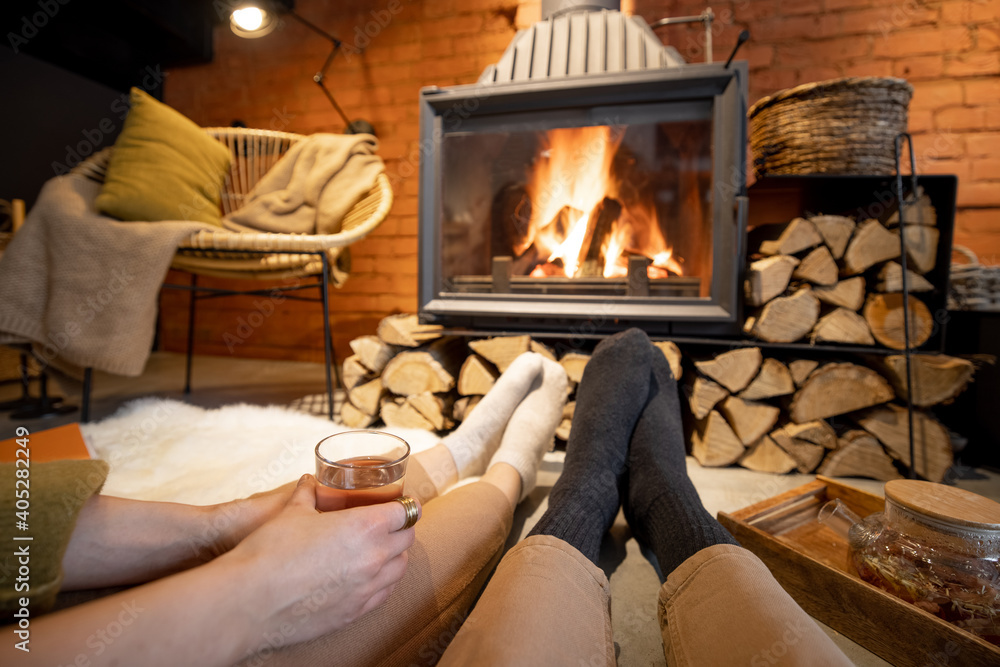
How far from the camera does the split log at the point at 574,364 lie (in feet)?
3.87

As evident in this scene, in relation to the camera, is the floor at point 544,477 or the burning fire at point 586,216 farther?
the burning fire at point 586,216

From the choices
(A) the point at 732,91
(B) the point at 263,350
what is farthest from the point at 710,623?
(B) the point at 263,350

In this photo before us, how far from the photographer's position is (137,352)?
1.20m

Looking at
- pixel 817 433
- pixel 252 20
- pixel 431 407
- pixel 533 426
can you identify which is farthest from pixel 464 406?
pixel 252 20

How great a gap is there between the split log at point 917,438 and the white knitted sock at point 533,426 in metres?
0.76

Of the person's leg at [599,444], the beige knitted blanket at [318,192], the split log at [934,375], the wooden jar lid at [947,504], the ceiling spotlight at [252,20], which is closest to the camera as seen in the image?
the wooden jar lid at [947,504]

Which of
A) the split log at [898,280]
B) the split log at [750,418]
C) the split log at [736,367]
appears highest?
the split log at [898,280]

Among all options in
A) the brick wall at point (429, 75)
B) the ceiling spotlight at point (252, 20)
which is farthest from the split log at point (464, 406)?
the ceiling spotlight at point (252, 20)

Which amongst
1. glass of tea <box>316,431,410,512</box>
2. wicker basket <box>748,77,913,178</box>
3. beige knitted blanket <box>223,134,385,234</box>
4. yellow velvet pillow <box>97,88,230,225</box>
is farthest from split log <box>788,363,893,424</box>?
yellow velvet pillow <box>97,88,230,225</box>

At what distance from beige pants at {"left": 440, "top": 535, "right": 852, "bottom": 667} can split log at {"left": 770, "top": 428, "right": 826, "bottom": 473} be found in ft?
2.60

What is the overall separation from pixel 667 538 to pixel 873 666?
0.27m

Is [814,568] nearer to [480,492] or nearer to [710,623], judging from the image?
[710,623]

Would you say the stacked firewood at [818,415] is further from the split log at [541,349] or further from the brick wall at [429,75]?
the brick wall at [429,75]

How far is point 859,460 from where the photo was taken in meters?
1.09
